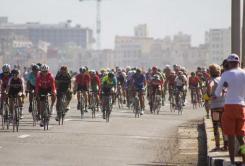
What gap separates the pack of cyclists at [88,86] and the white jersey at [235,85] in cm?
565

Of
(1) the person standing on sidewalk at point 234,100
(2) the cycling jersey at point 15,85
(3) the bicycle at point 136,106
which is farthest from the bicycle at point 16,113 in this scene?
(1) the person standing on sidewalk at point 234,100

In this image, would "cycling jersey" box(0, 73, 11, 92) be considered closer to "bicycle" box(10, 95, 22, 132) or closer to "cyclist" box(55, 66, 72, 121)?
"bicycle" box(10, 95, 22, 132)

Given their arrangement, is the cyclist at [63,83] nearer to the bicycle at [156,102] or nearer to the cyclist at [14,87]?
the cyclist at [14,87]

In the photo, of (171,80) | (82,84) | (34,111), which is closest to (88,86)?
(82,84)

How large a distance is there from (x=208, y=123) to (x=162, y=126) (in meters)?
3.12

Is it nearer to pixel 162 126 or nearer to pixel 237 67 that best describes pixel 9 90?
pixel 162 126

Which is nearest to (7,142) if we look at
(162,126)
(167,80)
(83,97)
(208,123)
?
(208,123)

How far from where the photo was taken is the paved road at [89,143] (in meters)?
17.6

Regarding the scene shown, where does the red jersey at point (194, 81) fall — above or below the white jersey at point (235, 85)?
above

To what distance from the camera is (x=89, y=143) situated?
2162 cm

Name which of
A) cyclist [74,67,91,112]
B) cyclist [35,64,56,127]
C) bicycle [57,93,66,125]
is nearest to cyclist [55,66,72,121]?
bicycle [57,93,66,125]

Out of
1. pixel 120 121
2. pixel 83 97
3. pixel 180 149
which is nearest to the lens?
pixel 180 149

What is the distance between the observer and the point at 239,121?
14227 millimetres

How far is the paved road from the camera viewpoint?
17.6 meters
